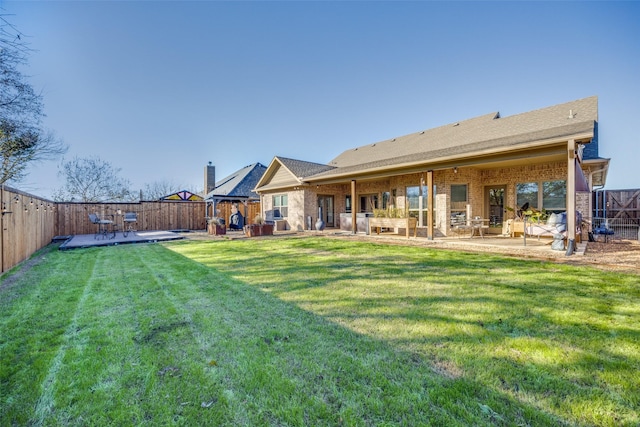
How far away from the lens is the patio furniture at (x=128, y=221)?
13836mm

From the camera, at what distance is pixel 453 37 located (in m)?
11.7

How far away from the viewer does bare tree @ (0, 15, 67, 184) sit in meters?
3.57

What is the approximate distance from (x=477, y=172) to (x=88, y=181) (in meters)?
29.6

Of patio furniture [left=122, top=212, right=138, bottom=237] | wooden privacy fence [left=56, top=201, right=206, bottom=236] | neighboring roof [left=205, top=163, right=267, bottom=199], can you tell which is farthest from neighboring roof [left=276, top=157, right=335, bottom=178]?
patio furniture [left=122, top=212, right=138, bottom=237]

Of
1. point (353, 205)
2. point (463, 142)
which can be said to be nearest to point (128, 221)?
point (353, 205)

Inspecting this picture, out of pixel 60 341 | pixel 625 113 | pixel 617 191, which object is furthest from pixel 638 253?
pixel 625 113

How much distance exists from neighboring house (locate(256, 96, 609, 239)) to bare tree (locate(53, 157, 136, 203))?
750 inches

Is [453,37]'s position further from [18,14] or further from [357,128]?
[18,14]

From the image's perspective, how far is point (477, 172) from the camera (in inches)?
461

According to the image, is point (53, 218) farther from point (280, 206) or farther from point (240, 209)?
point (280, 206)

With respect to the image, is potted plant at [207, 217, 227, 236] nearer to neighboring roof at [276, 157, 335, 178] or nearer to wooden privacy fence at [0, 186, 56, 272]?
neighboring roof at [276, 157, 335, 178]

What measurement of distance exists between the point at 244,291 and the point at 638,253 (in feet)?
29.3

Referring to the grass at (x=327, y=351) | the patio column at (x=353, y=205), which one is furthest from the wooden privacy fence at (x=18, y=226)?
the patio column at (x=353, y=205)

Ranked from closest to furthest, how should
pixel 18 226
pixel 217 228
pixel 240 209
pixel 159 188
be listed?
pixel 18 226
pixel 217 228
pixel 240 209
pixel 159 188
